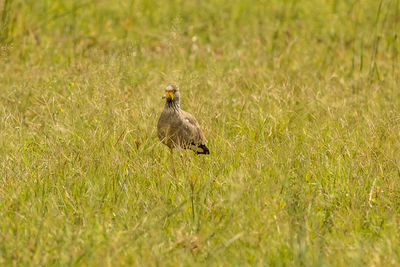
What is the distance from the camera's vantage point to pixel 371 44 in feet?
28.4

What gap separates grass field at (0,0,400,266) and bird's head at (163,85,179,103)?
A: 37cm

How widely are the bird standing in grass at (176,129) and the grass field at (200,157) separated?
0.34 ft

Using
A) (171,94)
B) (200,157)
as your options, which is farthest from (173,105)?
(200,157)

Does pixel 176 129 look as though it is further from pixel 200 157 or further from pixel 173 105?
pixel 200 157

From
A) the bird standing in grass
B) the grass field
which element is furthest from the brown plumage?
the grass field

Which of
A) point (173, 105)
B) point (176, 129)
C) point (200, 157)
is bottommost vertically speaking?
point (200, 157)

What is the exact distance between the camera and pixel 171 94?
5109 mm

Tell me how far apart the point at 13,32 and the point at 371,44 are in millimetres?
4479

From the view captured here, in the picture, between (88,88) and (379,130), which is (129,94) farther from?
(379,130)

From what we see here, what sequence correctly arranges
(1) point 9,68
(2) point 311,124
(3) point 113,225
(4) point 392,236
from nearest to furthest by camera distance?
(4) point 392,236
(3) point 113,225
(2) point 311,124
(1) point 9,68

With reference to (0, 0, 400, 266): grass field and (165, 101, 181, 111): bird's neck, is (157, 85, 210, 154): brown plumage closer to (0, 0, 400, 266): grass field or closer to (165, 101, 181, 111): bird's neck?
(165, 101, 181, 111): bird's neck

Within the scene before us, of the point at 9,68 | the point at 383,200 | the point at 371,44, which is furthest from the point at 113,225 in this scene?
the point at 371,44

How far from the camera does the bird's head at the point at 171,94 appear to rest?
5.11 meters

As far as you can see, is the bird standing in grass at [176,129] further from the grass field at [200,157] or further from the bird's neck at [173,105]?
the grass field at [200,157]
